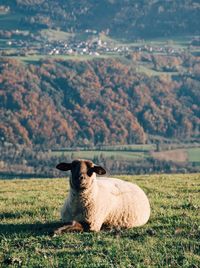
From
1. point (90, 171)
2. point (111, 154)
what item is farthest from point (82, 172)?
point (111, 154)

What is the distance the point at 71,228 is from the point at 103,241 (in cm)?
118

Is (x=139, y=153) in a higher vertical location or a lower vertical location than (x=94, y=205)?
lower

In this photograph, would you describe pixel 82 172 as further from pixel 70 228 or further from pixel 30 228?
pixel 30 228

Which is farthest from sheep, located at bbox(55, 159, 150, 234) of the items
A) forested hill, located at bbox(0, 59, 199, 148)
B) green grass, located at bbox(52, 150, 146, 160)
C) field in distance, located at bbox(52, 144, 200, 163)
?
forested hill, located at bbox(0, 59, 199, 148)

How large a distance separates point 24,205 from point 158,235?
6.27 meters

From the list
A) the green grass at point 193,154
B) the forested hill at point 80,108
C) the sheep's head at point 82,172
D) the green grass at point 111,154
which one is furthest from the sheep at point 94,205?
the forested hill at point 80,108

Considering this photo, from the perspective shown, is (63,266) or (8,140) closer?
(63,266)

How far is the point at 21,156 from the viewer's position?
380ft

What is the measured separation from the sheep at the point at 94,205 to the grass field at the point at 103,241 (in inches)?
16.2

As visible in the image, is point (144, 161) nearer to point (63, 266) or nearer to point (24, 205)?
point (24, 205)

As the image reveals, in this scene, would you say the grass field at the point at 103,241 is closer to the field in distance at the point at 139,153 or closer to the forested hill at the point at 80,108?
the field in distance at the point at 139,153

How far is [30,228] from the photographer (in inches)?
597

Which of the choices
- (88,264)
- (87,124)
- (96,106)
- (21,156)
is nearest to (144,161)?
(21,156)

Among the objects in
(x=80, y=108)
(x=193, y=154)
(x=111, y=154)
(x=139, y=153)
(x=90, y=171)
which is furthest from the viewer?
(x=80, y=108)
